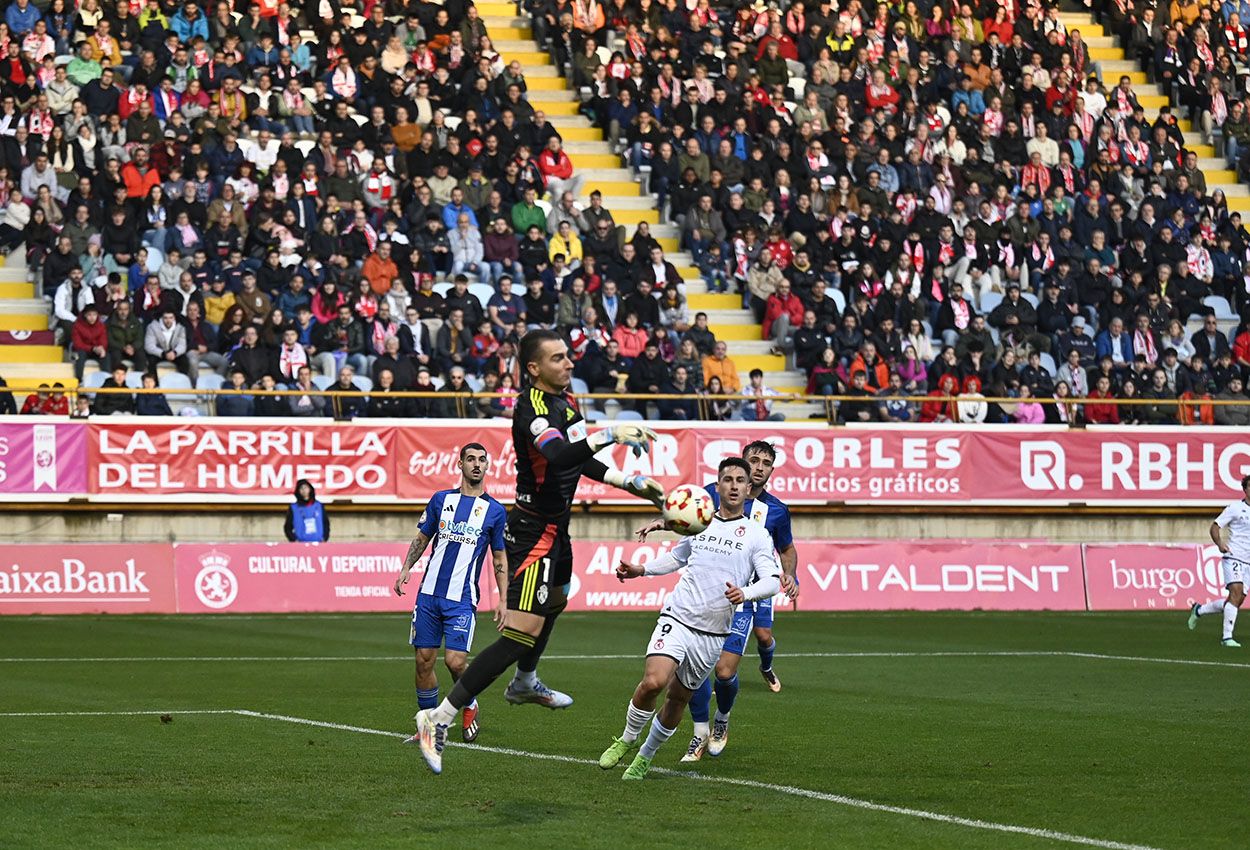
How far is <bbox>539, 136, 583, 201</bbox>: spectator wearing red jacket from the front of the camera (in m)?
36.3

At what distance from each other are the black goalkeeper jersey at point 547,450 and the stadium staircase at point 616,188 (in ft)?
75.5

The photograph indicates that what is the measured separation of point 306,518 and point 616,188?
11943mm

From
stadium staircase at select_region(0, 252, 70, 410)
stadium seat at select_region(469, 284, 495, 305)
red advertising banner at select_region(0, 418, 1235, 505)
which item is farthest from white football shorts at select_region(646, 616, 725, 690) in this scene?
stadium seat at select_region(469, 284, 495, 305)

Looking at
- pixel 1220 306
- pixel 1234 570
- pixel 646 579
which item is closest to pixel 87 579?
pixel 646 579

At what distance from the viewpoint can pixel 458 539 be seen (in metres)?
14.8

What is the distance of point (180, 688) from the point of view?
18.0 metres

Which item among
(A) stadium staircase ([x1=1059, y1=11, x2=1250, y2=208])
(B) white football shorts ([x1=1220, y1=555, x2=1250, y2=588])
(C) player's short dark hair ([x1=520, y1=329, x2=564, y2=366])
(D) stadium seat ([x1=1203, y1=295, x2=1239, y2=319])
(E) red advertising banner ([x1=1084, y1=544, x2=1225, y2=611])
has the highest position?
(A) stadium staircase ([x1=1059, y1=11, x2=1250, y2=208])

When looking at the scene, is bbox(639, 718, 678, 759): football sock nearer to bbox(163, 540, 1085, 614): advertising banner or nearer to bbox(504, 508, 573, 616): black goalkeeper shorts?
bbox(504, 508, 573, 616): black goalkeeper shorts

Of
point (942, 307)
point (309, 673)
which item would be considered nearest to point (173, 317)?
point (309, 673)

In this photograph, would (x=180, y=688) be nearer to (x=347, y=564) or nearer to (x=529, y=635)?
(x=529, y=635)

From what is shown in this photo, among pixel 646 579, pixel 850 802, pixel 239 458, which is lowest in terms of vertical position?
pixel 646 579

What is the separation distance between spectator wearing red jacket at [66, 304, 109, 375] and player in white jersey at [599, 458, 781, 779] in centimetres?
2004

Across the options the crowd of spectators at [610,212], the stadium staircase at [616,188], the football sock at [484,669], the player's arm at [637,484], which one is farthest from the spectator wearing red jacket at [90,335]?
the player's arm at [637,484]

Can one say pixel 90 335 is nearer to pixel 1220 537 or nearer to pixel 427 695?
pixel 1220 537
